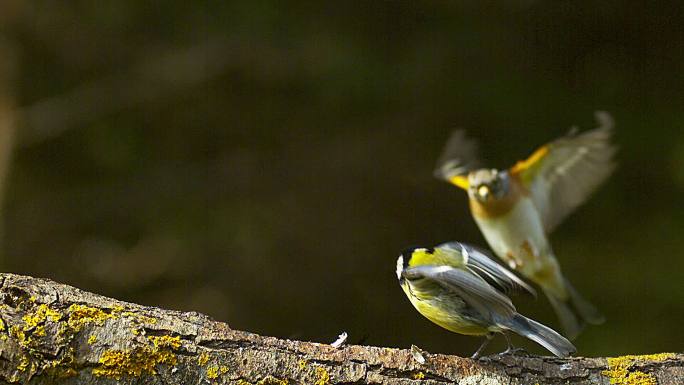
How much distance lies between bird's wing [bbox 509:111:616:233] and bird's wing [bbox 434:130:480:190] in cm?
25

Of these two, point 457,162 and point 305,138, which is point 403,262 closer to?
point 457,162

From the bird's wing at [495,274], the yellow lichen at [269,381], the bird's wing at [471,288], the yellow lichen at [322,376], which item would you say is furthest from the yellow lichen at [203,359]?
the bird's wing at [495,274]

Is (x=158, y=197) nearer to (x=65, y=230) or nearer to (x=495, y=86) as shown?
(x=65, y=230)

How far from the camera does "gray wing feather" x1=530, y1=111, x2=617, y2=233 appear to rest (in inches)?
141

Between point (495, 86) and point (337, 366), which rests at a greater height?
point (495, 86)

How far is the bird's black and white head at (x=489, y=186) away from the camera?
3.33 m

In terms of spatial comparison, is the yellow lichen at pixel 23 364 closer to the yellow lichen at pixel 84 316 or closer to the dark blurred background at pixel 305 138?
the yellow lichen at pixel 84 316

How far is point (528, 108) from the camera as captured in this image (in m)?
4.68

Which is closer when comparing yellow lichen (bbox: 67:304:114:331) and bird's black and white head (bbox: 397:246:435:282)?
yellow lichen (bbox: 67:304:114:331)

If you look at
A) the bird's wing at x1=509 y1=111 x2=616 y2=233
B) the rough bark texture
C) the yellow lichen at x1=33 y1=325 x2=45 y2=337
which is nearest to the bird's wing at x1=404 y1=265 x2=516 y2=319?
the rough bark texture

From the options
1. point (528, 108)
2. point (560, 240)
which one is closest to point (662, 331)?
point (560, 240)

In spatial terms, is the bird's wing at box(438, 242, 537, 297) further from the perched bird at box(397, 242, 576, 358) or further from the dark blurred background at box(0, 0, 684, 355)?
the dark blurred background at box(0, 0, 684, 355)

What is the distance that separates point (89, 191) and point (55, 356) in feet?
11.6

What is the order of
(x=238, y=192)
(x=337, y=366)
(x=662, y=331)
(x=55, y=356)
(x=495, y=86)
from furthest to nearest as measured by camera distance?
(x=238, y=192) < (x=495, y=86) < (x=662, y=331) < (x=337, y=366) < (x=55, y=356)
